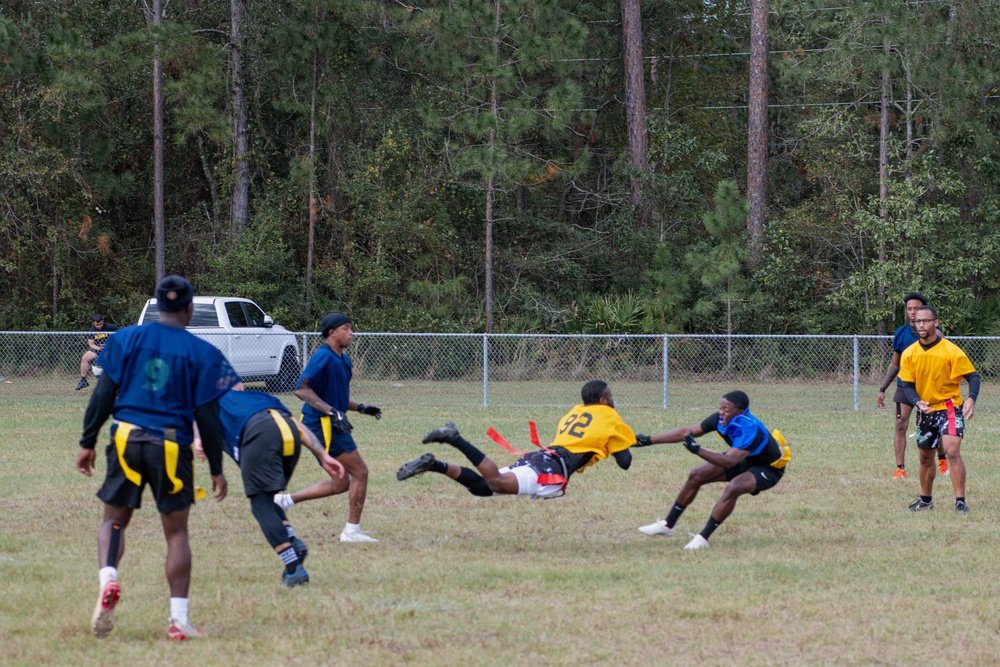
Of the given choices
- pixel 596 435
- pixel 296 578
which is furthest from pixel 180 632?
pixel 596 435

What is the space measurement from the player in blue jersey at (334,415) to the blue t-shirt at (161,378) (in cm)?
244

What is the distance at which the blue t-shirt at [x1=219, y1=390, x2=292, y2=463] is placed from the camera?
6.98 meters

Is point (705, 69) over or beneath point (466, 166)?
over

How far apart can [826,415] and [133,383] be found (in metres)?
14.0

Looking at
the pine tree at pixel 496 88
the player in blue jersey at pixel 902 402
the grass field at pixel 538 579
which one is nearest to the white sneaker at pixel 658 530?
the grass field at pixel 538 579

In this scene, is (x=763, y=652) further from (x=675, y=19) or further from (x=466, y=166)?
(x=675, y=19)

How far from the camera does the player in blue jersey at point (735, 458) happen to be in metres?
8.02

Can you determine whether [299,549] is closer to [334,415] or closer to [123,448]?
[334,415]

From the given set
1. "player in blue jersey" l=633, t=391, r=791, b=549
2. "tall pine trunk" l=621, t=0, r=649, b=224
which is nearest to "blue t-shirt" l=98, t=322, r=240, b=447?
"player in blue jersey" l=633, t=391, r=791, b=549

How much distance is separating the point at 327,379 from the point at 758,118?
21615 mm

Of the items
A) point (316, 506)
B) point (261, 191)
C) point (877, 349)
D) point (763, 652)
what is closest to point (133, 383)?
point (763, 652)

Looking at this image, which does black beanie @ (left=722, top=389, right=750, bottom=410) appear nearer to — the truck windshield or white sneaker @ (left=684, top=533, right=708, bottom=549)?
white sneaker @ (left=684, top=533, right=708, bottom=549)

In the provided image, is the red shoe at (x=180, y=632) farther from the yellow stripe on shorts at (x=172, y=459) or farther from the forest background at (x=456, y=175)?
the forest background at (x=456, y=175)

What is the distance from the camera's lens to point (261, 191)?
2855cm
